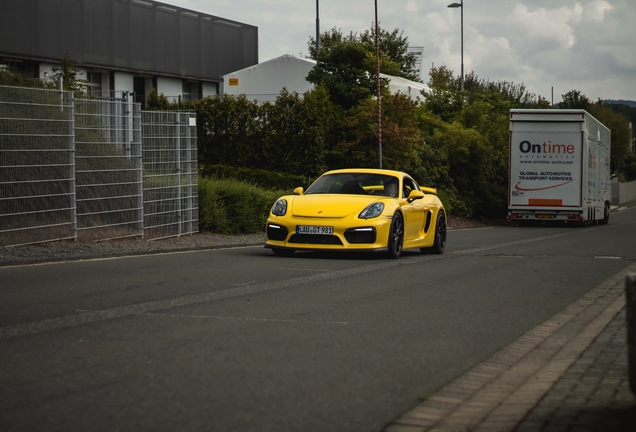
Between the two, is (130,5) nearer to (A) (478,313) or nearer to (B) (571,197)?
(B) (571,197)

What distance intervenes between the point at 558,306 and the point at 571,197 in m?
23.2

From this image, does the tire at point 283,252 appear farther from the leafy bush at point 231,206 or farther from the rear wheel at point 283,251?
the leafy bush at point 231,206

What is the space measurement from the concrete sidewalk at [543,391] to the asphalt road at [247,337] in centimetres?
16

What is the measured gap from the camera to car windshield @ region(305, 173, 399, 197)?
14.9m

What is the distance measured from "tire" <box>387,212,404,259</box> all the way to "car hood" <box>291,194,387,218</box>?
437 mm

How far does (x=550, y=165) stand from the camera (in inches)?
1237

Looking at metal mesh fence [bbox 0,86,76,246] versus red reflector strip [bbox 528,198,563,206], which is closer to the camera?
metal mesh fence [bbox 0,86,76,246]

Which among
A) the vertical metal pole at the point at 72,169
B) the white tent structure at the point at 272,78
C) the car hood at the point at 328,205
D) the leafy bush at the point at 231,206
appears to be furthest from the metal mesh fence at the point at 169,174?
the white tent structure at the point at 272,78

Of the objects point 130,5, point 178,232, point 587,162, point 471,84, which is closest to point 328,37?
point 471,84

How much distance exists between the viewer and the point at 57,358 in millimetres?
5938

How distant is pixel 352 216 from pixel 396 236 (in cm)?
91

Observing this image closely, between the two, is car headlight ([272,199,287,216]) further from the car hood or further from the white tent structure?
the white tent structure

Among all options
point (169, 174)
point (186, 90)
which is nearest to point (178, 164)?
point (169, 174)

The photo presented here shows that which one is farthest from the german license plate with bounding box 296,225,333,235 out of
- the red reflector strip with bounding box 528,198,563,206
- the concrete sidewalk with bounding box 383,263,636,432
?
the red reflector strip with bounding box 528,198,563,206
